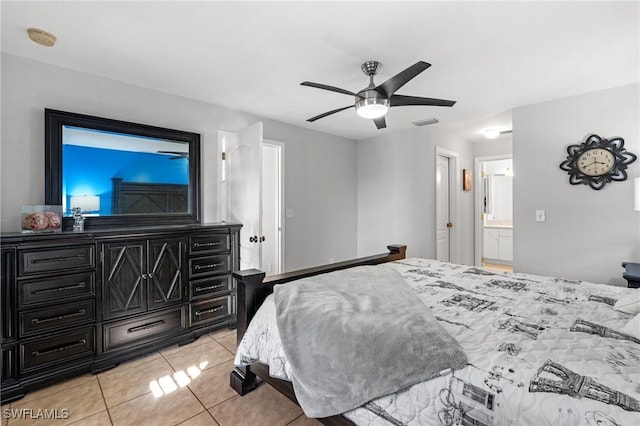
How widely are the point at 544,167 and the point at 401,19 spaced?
2.55m

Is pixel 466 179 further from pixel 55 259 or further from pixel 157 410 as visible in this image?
pixel 55 259

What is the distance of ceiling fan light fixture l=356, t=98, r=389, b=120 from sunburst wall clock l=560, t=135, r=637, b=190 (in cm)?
228

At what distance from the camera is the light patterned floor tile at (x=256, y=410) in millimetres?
1768

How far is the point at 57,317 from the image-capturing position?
7.03 ft

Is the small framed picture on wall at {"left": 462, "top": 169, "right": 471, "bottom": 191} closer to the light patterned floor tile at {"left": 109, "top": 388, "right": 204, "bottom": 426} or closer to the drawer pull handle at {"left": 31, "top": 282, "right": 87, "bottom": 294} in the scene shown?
the light patterned floor tile at {"left": 109, "top": 388, "right": 204, "bottom": 426}

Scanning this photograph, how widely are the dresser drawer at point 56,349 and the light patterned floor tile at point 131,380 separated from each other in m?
0.26

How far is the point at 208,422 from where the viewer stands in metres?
1.76

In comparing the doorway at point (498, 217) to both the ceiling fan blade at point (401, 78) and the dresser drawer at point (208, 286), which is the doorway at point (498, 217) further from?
the dresser drawer at point (208, 286)

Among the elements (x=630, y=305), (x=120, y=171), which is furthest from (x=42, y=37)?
(x=630, y=305)

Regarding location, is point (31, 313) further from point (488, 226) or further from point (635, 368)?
point (488, 226)

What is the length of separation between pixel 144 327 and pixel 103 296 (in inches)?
17.2

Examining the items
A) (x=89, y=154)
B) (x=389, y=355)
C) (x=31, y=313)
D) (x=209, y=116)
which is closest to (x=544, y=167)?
(x=389, y=355)

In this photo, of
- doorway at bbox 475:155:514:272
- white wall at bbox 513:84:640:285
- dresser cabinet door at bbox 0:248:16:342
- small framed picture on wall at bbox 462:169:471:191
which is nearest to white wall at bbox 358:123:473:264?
small framed picture on wall at bbox 462:169:471:191

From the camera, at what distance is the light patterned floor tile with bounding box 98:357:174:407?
79.3 inches
